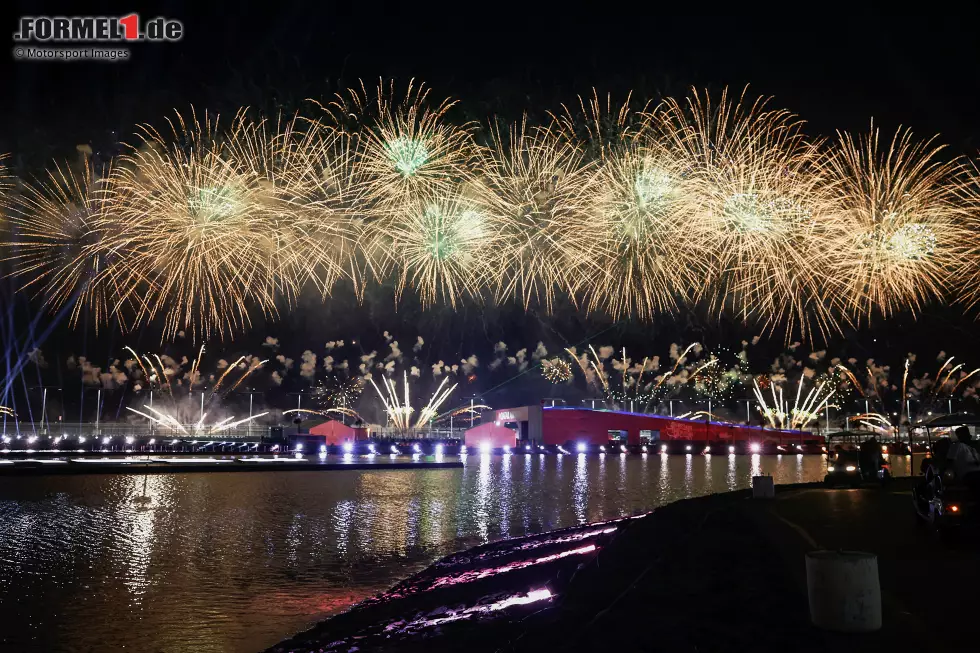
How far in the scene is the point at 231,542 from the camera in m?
17.0

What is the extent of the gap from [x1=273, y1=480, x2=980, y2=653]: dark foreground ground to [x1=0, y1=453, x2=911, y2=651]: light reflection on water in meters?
1.28

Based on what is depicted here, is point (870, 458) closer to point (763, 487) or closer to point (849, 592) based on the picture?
point (763, 487)

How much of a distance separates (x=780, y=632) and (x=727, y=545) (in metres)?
5.49

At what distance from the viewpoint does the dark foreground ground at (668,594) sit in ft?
25.5

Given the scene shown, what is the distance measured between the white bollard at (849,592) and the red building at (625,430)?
213ft

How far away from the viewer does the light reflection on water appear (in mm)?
10578

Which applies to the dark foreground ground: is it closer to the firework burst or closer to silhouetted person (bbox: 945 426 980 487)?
silhouetted person (bbox: 945 426 980 487)

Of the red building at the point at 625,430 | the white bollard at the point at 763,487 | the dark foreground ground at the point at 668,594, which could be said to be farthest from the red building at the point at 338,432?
the dark foreground ground at the point at 668,594

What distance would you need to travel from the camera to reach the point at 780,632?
7.59 meters

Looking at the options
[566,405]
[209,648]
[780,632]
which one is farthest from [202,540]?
[566,405]

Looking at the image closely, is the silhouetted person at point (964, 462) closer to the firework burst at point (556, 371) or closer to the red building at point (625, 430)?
the red building at point (625, 430)

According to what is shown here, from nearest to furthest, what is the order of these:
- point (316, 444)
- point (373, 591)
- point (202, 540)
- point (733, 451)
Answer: point (373, 591)
point (202, 540)
point (316, 444)
point (733, 451)

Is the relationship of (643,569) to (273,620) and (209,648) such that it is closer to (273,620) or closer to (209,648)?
(273,620)

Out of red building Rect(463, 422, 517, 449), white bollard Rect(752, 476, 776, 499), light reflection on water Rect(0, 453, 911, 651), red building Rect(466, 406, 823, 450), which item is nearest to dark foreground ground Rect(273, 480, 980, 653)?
light reflection on water Rect(0, 453, 911, 651)
